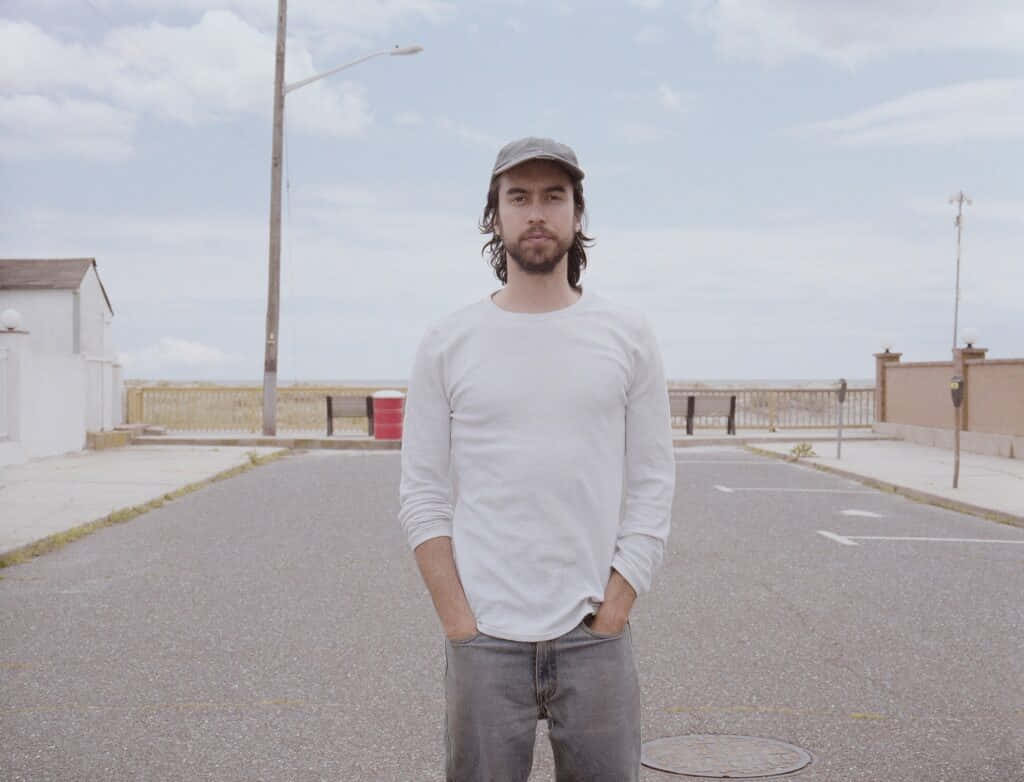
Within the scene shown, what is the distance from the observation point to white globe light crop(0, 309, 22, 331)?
1856 centimetres

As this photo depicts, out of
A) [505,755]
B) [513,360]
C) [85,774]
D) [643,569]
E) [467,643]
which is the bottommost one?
[85,774]

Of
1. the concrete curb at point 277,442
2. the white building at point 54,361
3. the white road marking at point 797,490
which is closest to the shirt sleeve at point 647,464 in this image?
the white road marking at point 797,490

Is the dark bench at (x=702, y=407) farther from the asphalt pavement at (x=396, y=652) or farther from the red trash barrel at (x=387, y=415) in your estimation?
the asphalt pavement at (x=396, y=652)

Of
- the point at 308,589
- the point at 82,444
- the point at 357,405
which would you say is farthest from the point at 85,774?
the point at 357,405

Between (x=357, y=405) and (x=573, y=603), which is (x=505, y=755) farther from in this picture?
(x=357, y=405)

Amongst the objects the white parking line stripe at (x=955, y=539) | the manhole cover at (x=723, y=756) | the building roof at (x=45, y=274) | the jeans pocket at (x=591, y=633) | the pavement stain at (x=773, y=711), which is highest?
the building roof at (x=45, y=274)

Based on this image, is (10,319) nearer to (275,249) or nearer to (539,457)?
(275,249)

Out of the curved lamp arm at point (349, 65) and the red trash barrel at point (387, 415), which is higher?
the curved lamp arm at point (349, 65)

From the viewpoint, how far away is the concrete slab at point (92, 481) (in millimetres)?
11797

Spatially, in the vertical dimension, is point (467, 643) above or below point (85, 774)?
above

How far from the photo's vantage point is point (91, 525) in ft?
38.1

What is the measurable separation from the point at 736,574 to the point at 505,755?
6.63 metres

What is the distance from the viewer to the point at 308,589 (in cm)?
827

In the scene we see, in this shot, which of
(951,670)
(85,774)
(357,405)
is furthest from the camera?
(357,405)
